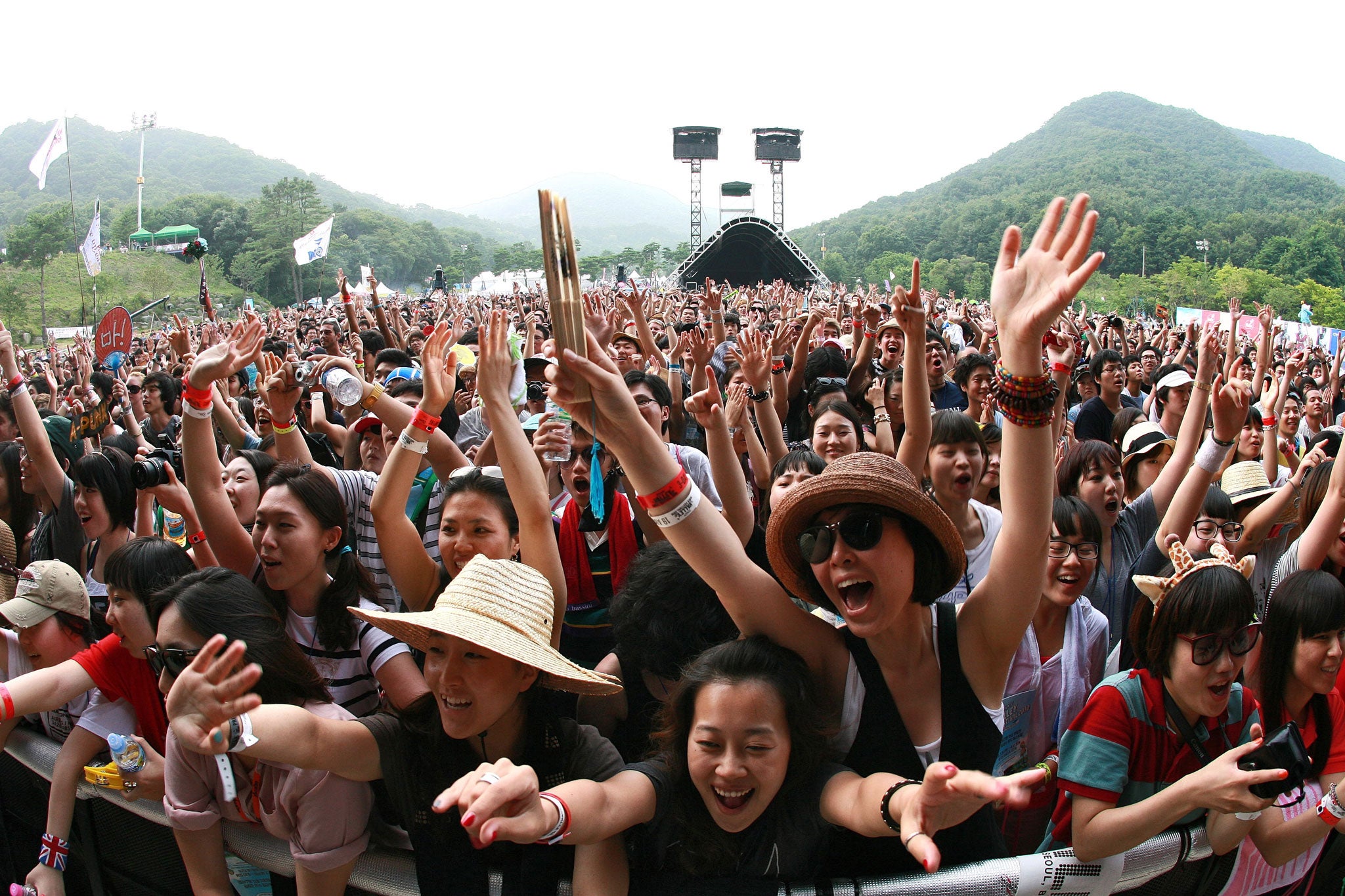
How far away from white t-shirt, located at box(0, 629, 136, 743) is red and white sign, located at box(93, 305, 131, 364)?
5.58 metres

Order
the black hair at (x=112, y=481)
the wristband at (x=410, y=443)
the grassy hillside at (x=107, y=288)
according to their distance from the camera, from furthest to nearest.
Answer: the grassy hillside at (x=107, y=288) → the black hair at (x=112, y=481) → the wristband at (x=410, y=443)

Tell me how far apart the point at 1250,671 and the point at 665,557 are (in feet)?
5.31

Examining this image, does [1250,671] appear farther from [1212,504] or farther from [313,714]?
[313,714]

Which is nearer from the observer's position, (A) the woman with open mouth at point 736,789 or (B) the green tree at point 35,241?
(A) the woman with open mouth at point 736,789

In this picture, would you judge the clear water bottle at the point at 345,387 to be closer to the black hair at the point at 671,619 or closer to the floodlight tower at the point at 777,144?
the black hair at the point at 671,619

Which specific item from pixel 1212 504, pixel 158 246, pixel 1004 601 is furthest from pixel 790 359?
pixel 158 246

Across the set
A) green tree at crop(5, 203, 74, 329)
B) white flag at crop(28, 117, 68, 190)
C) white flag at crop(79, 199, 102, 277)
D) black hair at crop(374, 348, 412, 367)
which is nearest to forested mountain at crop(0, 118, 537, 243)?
green tree at crop(5, 203, 74, 329)

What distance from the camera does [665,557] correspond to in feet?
7.76

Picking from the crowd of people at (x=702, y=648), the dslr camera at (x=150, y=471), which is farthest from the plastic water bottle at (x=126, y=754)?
the dslr camera at (x=150, y=471)

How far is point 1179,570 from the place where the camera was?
6.46 ft

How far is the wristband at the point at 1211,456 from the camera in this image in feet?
9.60

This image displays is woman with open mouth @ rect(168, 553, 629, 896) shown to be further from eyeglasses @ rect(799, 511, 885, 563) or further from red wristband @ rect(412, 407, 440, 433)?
red wristband @ rect(412, 407, 440, 433)

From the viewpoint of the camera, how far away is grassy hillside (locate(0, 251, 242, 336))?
3831 centimetres

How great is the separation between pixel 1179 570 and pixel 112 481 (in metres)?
3.36
